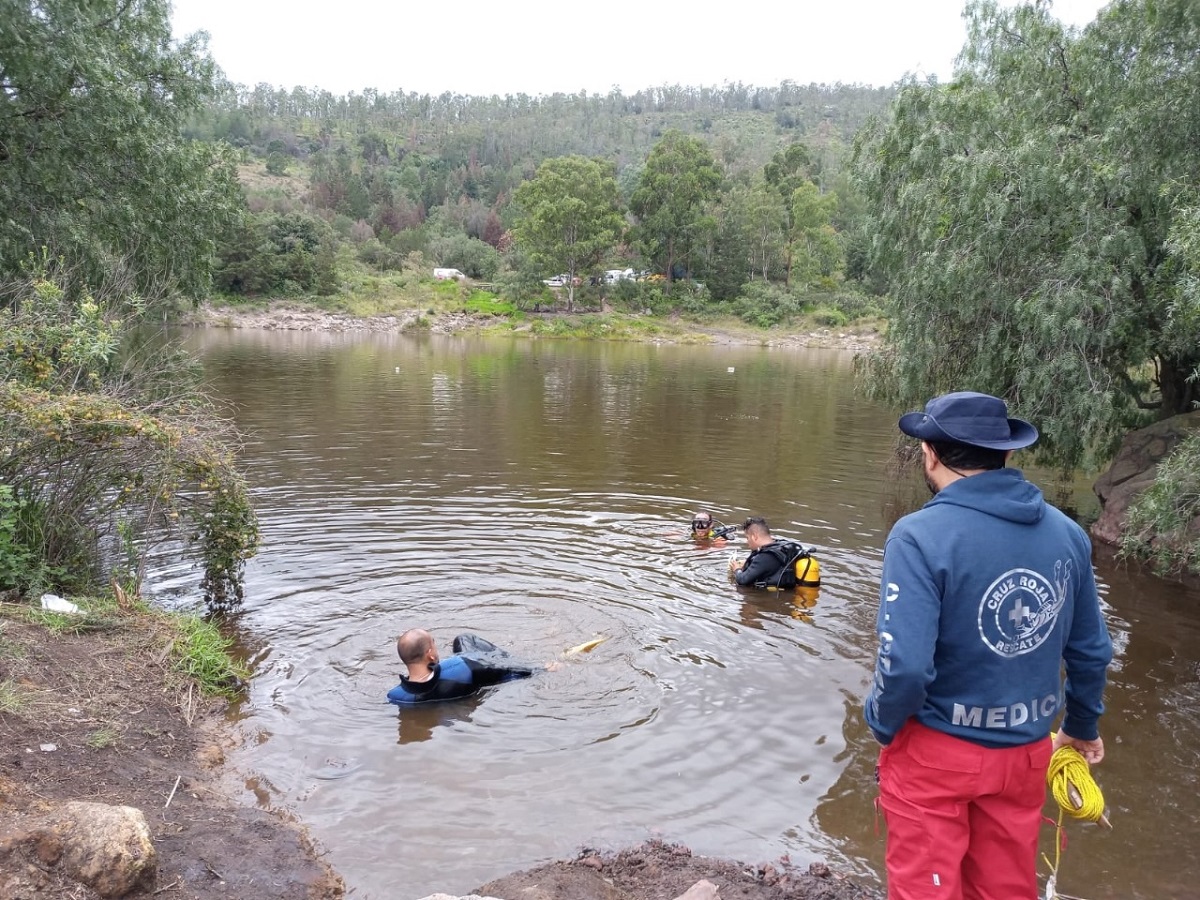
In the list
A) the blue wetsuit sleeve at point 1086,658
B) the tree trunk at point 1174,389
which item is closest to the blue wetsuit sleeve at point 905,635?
the blue wetsuit sleeve at point 1086,658

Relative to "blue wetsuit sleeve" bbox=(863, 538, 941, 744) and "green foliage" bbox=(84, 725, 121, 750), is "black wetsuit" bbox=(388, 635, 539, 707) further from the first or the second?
"blue wetsuit sleeve" bbox=(863, 538, 941, 744)

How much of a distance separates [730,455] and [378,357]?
28.9 m

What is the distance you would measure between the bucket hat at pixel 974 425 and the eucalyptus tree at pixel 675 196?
78491 mm

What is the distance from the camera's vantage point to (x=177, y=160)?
15422mm

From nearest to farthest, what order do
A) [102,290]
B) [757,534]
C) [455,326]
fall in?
[102,290] < [757,534] < [455,326]

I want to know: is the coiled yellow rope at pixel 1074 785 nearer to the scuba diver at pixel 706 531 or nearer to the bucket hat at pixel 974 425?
the bucket hat at pixel 974 425

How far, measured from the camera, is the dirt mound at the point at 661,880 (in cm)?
480

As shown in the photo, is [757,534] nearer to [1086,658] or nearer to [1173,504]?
[1173,504]

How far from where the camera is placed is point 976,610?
10.7ft

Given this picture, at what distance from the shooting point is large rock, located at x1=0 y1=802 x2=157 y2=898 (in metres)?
3.88

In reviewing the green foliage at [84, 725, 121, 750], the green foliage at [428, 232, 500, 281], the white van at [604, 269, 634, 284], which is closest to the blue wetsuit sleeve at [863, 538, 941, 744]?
the green foliage at [84, 725, 121, 750]

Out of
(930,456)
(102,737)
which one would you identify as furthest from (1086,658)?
(102,737)

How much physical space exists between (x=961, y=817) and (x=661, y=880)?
2.30 m

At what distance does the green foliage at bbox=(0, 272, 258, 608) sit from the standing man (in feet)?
24.3
